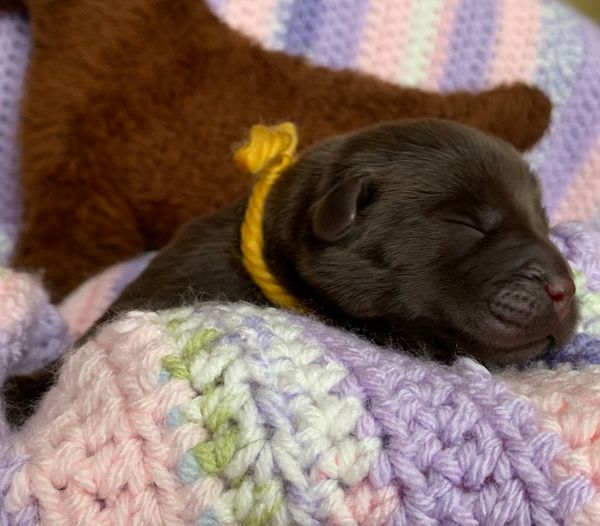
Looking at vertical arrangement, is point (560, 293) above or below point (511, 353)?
above

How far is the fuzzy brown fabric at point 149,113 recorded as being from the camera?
5.59 ft

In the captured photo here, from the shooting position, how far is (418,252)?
124 centimetres

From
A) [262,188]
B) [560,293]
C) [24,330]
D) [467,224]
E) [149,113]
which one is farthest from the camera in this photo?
[149,113]

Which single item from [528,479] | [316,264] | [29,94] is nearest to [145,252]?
[29,94]

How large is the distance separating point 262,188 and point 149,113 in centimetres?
46

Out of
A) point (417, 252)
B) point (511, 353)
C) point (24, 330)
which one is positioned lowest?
point (24, 330)

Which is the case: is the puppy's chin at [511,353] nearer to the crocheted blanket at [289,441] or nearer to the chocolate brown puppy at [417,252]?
the chocolate brown puppy at [417,252]

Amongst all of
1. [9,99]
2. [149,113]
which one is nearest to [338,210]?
[149,113]

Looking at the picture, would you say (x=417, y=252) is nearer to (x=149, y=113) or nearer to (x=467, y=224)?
(x=467, y=224)

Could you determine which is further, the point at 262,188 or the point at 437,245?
the point at 262,188

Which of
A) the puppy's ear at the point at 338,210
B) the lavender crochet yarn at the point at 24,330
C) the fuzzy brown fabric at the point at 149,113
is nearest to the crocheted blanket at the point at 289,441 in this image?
the lavender crochet yarn at the point at 24,330

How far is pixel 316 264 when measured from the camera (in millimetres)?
1308

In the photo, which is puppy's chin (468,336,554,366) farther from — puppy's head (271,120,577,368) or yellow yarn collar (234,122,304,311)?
yellow yarn collar (234,122,304,311)

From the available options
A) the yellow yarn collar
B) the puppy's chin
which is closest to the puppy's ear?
the yellow yarn collar
